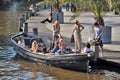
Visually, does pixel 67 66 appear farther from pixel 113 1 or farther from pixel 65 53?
pixel 113 1

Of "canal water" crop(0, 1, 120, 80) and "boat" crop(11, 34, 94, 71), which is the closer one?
"canal water" crop(0, 1, 120, 80)

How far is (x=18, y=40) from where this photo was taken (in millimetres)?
23453

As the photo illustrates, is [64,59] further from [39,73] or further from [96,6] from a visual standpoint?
[96,6]

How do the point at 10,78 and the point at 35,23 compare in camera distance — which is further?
the point at 35,23

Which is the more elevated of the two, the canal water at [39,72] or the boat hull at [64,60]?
the boat hull at [64,60]

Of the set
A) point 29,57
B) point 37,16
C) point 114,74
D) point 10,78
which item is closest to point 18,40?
point 29,57

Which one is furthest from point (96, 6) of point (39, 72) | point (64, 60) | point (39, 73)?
point (39, 73)

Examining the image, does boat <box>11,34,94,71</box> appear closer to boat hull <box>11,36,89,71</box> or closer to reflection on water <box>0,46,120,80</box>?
boat hull <box>11,36,89,71</box>

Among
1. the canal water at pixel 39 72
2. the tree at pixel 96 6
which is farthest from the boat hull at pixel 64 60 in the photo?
the tree at pixel 96 6

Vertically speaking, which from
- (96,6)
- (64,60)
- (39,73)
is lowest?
(39,73)

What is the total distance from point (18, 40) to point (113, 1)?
5.88 m

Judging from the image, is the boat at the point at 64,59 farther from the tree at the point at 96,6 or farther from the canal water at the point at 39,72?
the tree at the point at 96,6

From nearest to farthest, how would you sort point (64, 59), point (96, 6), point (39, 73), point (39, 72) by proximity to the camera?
point (64, 59) < point (39, 73) < point (39, 72) < point (96, 6)

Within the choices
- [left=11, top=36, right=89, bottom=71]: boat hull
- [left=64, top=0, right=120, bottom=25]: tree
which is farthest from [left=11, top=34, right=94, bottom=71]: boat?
[left=64, top=0, right=120, bottom=25]: tree
